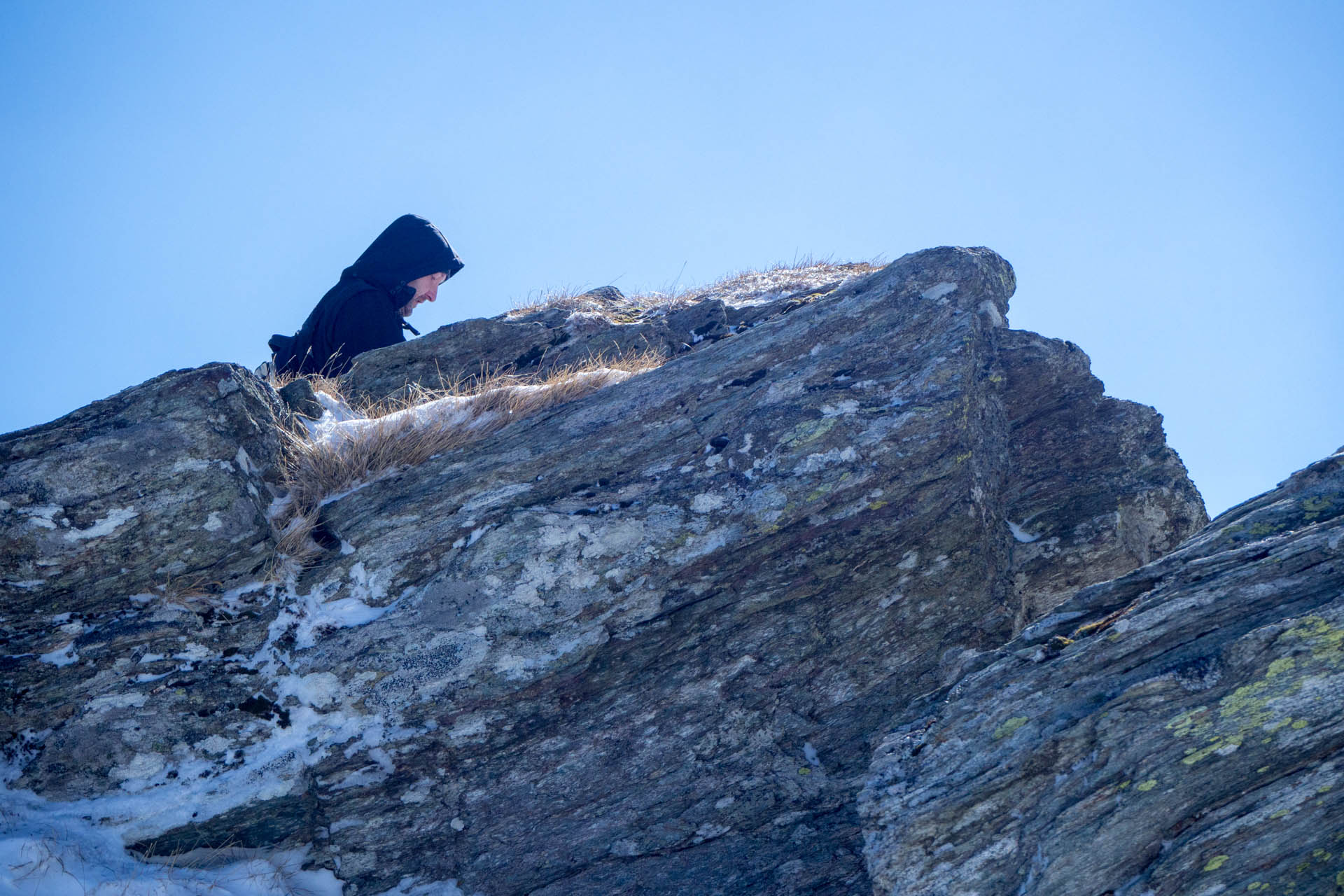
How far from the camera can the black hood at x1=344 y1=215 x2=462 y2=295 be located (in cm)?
1156

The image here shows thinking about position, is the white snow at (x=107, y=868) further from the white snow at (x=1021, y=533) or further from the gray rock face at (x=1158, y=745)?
the white snow at (x=1021, y=533)

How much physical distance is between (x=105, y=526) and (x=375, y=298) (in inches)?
217

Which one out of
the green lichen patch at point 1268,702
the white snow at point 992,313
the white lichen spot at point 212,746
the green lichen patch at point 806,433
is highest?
the white snow at point 992,313

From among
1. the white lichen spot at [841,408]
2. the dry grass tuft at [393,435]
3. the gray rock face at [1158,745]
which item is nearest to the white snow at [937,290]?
the white lichen spot at [841,408]

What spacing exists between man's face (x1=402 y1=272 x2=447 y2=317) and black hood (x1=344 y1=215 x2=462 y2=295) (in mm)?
66

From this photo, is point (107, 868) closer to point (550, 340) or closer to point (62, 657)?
point (62, 657)

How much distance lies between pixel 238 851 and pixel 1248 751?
6.31 m

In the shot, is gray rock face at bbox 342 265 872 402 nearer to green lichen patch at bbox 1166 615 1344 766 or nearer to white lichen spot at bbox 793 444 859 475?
white lichen spot at bbox 793 444 859 475

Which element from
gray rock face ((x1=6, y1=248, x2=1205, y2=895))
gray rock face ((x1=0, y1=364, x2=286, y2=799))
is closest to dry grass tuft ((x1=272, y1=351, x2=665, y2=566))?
gray rock face ((x1=6, y1=248, x2=1205, y2=895))

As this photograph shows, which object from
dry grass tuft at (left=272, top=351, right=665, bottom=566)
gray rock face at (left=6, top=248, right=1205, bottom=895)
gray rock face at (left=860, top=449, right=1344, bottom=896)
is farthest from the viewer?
dry grass tuft at (left=272, top=351, right=665, bottom=566)

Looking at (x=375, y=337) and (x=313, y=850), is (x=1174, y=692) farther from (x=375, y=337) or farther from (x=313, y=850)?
(x=375, y=337)

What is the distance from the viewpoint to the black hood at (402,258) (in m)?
11.6

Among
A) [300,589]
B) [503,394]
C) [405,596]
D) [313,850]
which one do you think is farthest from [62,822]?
[503,394]

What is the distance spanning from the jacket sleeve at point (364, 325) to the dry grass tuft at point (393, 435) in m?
2.13
